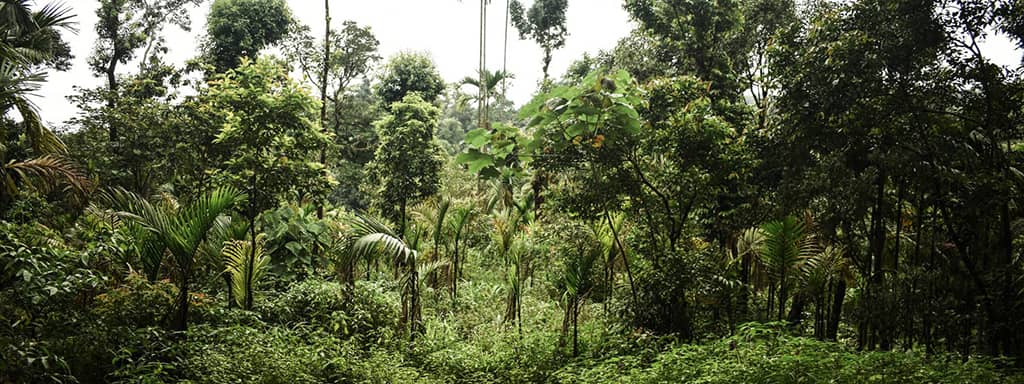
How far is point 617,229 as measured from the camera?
20.6ft

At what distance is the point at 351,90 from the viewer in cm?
1606

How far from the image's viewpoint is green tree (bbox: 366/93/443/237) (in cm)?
757

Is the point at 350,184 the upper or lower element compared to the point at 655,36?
lower

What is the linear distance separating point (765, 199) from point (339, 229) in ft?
16.9

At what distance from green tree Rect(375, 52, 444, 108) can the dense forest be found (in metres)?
3.99

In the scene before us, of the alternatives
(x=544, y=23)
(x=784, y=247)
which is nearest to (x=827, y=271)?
(x=784, y=247)

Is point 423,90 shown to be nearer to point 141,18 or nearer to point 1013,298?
point 141,18

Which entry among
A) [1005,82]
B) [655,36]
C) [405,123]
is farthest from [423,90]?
[1005,82]

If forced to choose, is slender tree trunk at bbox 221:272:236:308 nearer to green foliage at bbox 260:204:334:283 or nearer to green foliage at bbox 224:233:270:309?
green foliage at bbox 224:233:270:309

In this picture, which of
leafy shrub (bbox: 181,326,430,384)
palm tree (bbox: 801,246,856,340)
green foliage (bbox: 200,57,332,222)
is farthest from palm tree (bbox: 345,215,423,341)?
palm tree (bbox: 801,246,856,340)

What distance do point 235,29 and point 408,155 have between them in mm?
6680

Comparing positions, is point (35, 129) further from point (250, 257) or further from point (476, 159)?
point (476, 159)

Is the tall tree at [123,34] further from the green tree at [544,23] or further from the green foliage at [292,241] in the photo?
the green tree at [544,23]

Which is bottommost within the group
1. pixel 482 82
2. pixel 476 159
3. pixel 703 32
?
pixel 476 159
